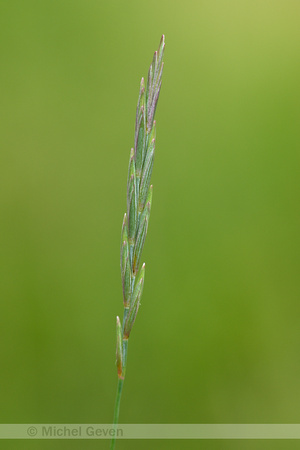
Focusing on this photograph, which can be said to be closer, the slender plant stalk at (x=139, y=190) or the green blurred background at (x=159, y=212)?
the slender plant stalk at (x=139, y=190)

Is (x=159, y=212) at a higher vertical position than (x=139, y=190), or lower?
lower

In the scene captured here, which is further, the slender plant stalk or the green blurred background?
the green blurred background

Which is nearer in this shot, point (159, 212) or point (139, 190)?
point (139, 190)

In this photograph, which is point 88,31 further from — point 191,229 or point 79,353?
point 79,353

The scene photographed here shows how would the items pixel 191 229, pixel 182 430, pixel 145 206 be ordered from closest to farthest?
1. pixel 145 206
2. pixel 182 430
3. pixel 191 229

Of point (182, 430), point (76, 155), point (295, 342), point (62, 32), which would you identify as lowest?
point (182, 430)

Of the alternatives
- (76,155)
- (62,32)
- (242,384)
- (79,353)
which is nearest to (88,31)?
(62,32)

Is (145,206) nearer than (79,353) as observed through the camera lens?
Yes

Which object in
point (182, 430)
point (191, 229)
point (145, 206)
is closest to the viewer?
point (145, 206)
